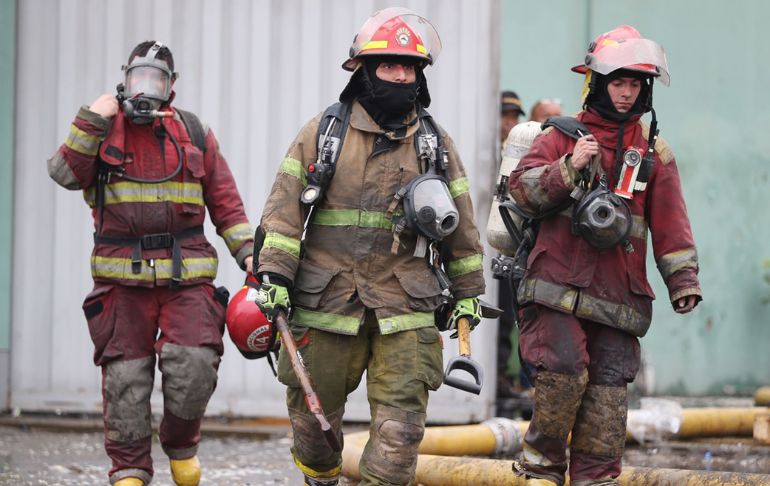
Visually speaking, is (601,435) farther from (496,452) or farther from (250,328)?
(496,452)

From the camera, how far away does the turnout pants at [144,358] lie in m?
7.13

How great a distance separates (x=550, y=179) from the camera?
6.43 meters

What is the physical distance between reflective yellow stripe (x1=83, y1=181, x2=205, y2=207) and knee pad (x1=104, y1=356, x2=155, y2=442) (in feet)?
2.55

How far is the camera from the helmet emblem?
6.18 metres

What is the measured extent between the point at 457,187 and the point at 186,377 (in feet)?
5.74

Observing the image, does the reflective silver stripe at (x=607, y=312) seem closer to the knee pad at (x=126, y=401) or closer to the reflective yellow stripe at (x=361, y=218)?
the reflective yellow stripe at (x=361, y=218)

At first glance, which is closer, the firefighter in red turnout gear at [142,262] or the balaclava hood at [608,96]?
the balaclava hood at [608,96]

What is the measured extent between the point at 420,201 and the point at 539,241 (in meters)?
0.89

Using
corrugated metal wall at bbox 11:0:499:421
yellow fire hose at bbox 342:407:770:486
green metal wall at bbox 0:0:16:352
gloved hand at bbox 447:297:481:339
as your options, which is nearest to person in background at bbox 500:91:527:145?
corrugated metal wall at bbox 11:0:499:421

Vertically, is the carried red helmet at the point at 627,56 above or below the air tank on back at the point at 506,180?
above

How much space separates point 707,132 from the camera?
11336 mm

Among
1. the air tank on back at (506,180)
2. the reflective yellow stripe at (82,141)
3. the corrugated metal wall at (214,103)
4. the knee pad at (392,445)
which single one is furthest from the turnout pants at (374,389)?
the corrugated metal wall at (214,103)

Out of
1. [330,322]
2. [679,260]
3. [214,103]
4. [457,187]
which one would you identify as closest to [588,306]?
[679,260]

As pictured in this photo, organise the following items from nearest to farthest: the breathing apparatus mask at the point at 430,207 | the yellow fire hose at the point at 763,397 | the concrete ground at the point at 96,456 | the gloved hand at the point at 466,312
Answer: the breathing apparatus mask at the point at 430,207 < the gloved hand at the point at 466,312 < the concrete ground at the point at 96,456 < the yellow fire hose at the point at 763,397
